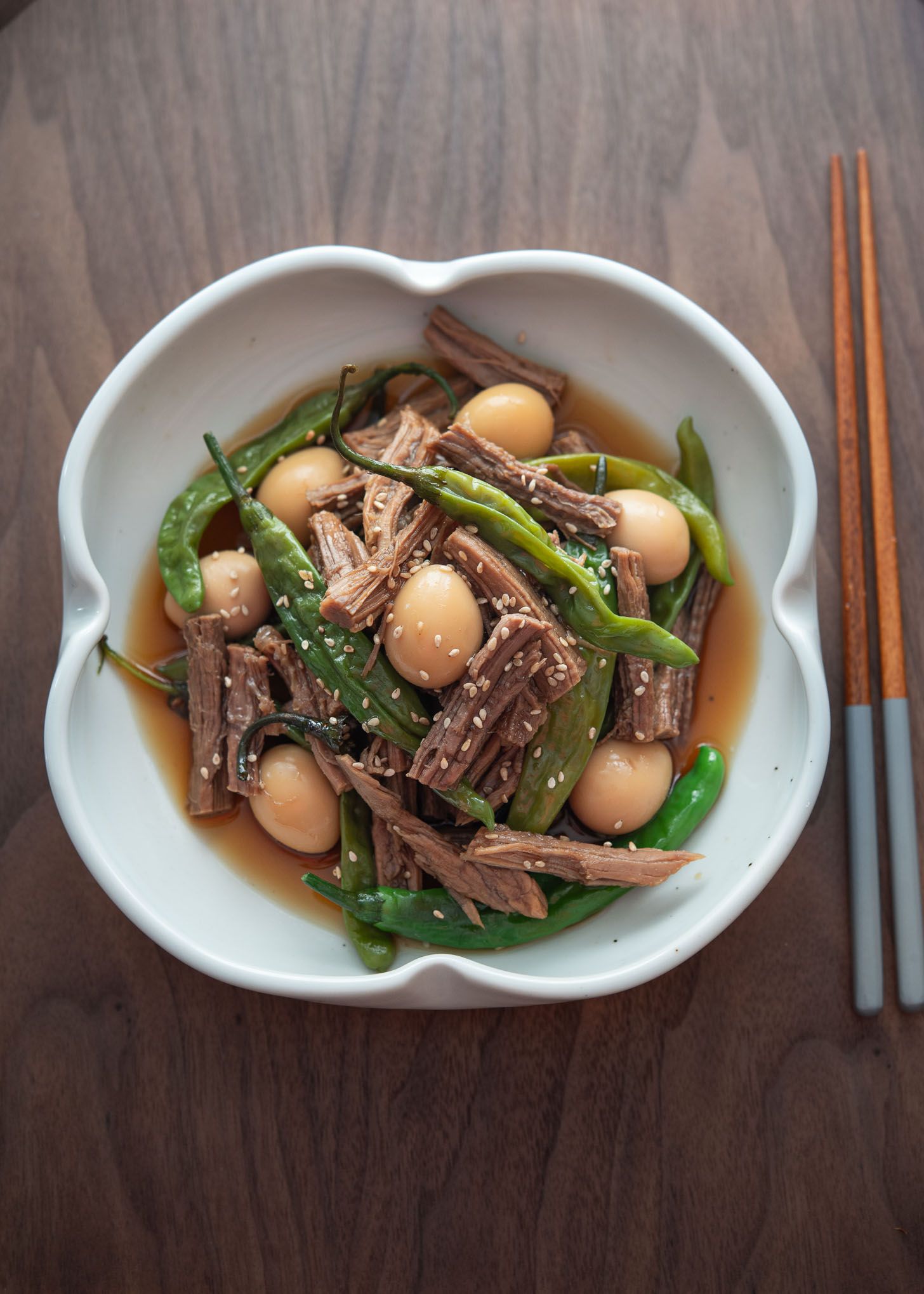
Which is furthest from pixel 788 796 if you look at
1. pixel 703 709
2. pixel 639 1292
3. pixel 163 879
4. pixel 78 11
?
pixel 78 11

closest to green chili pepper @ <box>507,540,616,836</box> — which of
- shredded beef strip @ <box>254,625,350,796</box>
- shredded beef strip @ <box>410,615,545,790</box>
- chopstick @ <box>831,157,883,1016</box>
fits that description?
shredded beef strip @ <box>410,615,545,790</box>

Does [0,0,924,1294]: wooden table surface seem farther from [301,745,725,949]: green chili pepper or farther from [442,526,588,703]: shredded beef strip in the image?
[442,526,588,703]: shredded beef strip

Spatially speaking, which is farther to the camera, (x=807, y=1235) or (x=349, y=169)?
(x=349, y=169)

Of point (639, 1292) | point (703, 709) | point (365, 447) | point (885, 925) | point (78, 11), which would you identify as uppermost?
point (78, 11)

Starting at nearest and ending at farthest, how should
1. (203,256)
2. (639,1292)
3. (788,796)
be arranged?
(788,796), (639,1292), (203,256)

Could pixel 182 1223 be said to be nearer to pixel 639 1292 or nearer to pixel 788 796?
pixel 639 1292

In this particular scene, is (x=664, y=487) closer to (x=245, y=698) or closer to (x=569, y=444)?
(x=569, y=444)

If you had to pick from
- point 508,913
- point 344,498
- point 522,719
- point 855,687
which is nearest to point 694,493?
point 855,687
